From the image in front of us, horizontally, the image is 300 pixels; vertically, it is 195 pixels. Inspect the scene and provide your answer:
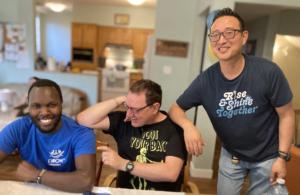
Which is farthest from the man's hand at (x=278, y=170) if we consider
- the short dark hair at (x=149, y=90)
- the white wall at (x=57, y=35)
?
the white wall at (x=57, y=35)

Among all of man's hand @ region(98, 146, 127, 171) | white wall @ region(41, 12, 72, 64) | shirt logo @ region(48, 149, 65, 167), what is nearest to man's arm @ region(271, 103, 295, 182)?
man's hand @ region(98, 146, 127, 171)

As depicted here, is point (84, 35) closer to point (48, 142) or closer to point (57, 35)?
point (57, 35)

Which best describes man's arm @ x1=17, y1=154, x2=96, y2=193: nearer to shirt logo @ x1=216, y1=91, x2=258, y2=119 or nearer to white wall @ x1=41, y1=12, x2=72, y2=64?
shirt logo @ x1=216, y1=91, x2=258, y2=119

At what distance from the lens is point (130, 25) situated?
7387 mm

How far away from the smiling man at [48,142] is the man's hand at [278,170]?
2.81ft

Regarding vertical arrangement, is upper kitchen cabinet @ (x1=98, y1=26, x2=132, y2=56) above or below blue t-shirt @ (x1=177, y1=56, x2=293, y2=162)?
above

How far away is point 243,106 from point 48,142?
0.97 metres

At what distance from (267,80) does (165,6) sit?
2.68m

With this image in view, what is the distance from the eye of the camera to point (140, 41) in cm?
745

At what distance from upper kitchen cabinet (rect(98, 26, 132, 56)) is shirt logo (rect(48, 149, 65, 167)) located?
6.51 m

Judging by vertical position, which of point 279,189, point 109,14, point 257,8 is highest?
point 109,14

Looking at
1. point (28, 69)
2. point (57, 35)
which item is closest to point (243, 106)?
point (28, 69)

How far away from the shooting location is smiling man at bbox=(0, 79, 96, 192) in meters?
1.13

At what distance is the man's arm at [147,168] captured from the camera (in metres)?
1.21
